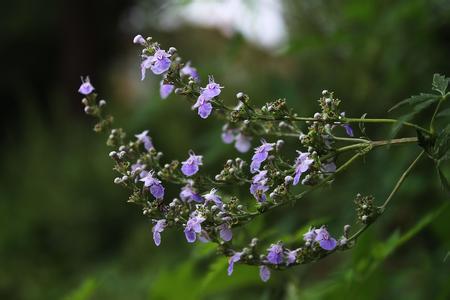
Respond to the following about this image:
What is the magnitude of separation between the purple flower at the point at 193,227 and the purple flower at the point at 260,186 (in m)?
0.16

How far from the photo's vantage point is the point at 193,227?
5.68 feet

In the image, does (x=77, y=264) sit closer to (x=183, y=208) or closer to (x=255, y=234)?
(x=255, y=234)

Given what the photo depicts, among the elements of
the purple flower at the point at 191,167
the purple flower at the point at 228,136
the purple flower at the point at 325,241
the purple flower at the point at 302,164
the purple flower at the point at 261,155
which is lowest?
the purple flower at the point at 325,241

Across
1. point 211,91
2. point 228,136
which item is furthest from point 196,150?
point 211,91

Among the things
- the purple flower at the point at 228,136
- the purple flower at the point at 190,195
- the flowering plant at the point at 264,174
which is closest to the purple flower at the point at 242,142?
the purple flower at the point at 228,136

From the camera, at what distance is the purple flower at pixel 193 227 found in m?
1.72

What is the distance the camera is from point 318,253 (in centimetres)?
183

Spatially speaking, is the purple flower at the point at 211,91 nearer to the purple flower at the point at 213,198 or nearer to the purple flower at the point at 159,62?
the purple flower at the point at 159,62

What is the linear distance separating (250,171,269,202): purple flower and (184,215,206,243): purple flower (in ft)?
0.52

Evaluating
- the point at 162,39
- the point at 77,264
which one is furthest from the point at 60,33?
the point at 77,264

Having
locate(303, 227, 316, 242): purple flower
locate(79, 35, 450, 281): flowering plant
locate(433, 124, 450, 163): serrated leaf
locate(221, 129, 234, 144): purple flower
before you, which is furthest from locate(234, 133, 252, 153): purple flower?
locate(433, 124, 450, 163): serrated leaf

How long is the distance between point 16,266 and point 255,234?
5.31m

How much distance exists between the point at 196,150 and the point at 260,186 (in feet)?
10.7

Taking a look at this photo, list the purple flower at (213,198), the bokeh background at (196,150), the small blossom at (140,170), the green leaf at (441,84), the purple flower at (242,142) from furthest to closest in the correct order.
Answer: the bokeh background at (196,150) → the purple flower at (242,142) → the small blossom at (140,170) → the purple flower at (213,198) → the green leaf at (441,84)
